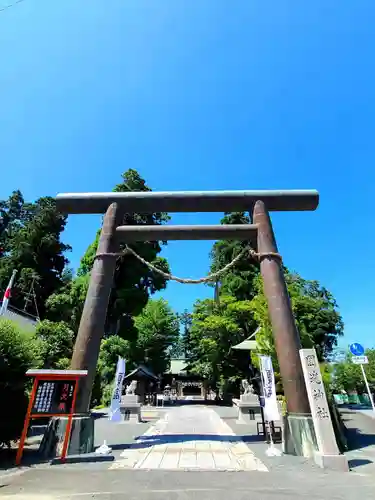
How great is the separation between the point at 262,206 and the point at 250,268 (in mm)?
18697

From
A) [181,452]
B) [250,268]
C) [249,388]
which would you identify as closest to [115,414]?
[181,452]

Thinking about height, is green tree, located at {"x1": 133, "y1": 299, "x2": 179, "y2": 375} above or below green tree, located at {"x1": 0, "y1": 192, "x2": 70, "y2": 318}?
below

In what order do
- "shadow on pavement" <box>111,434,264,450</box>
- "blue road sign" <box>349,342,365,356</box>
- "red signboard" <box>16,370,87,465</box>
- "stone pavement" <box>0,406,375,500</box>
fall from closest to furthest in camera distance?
"stone pavement" <box>0,406,375,500</box>
"red signboard" <box>16,370,87,465</box>
"shadow on pavement" <box>111,434,264,450</box>
"blue road sign" <box>349,342,365,356</box>

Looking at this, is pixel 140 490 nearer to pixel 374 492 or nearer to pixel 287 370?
pixel 374 492

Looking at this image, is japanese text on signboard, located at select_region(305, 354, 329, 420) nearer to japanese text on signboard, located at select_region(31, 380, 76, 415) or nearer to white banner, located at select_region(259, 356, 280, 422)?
white banner, located at select_region(259, 356, 280, 422)

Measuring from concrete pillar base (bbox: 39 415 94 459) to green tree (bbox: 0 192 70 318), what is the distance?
25.9 meters

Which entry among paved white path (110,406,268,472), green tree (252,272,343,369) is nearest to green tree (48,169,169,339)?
green tree (252,272,343,369)

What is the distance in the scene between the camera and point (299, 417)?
6371mm

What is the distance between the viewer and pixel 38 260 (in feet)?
106

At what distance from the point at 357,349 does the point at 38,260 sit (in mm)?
31370

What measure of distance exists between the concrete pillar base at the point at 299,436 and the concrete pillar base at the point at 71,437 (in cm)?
425

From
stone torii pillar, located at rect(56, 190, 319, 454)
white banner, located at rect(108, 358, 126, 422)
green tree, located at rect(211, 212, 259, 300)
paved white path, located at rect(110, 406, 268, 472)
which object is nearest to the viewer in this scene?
paved white path, located at rect(110, 406, 268, 472)

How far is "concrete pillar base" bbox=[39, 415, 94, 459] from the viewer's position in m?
6.16

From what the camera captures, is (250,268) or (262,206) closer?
(262,206)
